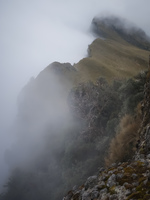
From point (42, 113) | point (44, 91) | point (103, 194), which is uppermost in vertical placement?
point (44, 91)

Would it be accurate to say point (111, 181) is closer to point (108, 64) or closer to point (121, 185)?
point (121, 185)

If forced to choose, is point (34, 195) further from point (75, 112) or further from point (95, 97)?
point (95, 97)

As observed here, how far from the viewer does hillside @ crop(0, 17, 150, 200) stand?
13.5 meters

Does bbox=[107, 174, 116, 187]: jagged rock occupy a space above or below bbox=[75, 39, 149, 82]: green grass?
below

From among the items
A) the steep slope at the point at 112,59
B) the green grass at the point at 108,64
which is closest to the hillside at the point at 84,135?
the green grass at the point at 108,64

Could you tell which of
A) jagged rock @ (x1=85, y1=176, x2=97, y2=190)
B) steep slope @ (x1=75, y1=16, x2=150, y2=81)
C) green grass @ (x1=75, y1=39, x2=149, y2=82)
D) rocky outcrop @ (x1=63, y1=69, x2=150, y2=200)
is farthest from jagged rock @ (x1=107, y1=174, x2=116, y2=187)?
steep slope @ (x1=75, y1=16, x2=150, y2=81)

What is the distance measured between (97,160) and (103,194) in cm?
2553

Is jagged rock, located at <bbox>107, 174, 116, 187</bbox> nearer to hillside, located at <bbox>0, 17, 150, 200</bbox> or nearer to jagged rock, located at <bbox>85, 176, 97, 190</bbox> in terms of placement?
hillside, located at <bbox>0, 17, 150, 200</bbox>

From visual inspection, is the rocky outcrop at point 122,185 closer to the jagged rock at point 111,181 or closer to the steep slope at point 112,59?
the jagged rock at point 111,181

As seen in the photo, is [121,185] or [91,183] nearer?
[121,185]

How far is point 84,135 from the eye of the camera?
47906 millimetres

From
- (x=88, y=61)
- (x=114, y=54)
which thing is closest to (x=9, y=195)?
(x=88, y=61)

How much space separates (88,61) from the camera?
9631 cm

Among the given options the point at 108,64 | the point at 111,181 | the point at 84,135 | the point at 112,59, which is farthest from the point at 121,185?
the point at 112,59
